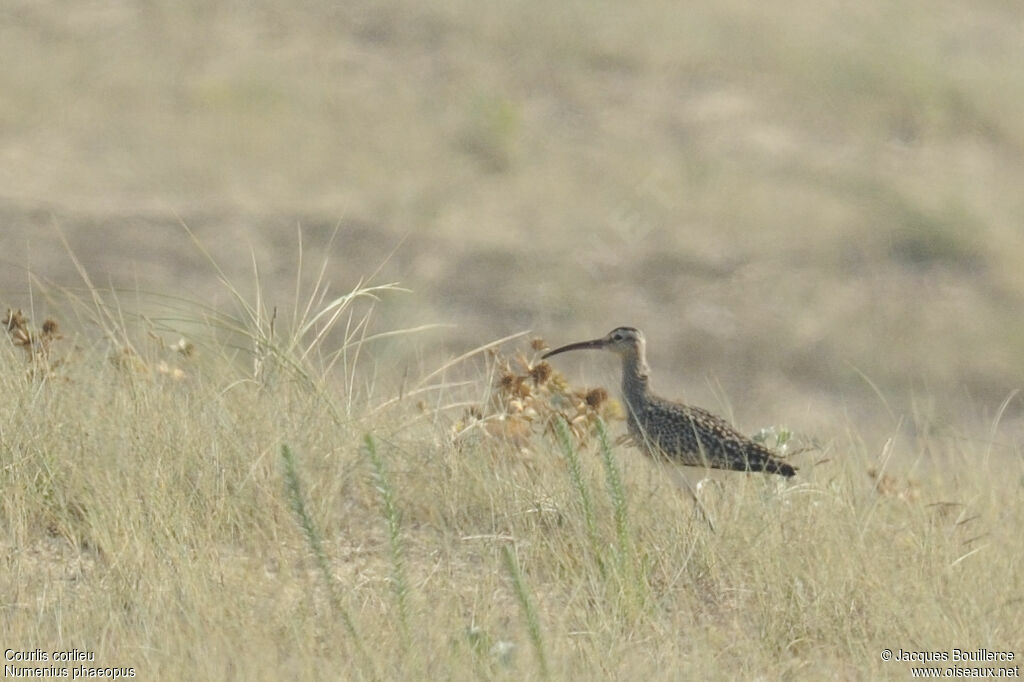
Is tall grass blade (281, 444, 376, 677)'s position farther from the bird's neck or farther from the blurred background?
the blurred background

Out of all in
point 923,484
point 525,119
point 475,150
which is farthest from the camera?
point 525,119

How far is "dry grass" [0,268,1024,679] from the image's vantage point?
396 cm

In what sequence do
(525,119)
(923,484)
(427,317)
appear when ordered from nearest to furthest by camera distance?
1. (923,484)
2. (427,317)
3. (525,119)

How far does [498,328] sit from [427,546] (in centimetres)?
948

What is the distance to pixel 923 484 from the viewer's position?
5.91 metres

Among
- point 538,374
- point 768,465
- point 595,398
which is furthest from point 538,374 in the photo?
point 768,465

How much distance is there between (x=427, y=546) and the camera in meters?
4.70

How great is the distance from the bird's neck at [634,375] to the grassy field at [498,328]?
245mm

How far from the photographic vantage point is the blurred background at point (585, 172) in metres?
14.4

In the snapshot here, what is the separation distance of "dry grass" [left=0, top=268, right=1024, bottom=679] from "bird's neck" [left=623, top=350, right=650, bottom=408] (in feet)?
1.46

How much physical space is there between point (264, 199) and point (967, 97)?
27.6 feet

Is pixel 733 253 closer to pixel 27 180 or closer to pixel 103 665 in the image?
pixel 27 180

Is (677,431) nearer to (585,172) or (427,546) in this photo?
(427,546)

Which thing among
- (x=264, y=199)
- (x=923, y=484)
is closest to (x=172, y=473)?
(x=923, y=484)
